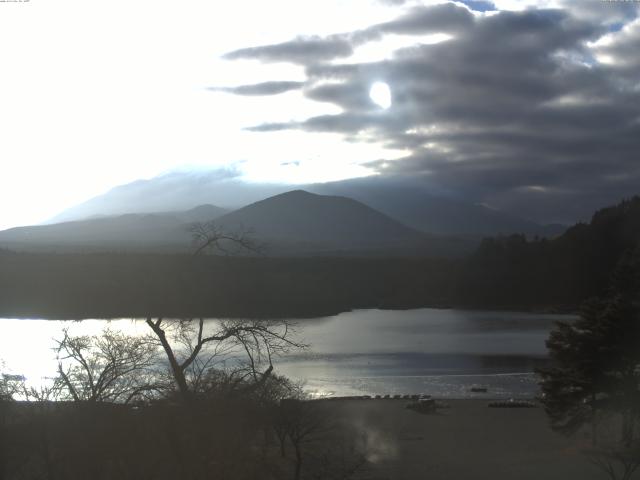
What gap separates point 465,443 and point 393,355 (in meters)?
20.6

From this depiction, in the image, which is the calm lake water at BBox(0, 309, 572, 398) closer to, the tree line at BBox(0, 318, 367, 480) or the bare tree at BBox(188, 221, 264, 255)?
the tree line at BBox(0, 318, 367, 480)

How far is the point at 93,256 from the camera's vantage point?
61.2 meters

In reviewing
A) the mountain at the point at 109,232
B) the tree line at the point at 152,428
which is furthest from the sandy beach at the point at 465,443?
the mountain at the point at 109,232

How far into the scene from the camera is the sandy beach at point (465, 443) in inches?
627

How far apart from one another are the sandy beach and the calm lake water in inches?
162

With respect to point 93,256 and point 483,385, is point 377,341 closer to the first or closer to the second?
point 483,385

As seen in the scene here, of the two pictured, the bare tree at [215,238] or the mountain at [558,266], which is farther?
the mountain at [558,266]

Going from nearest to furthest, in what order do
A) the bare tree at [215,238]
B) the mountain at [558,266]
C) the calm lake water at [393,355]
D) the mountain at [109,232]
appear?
the bare tree at [215,238] → the calm lake water at [393,355] → the mountain at [558,266] → the mountain at [109,232]

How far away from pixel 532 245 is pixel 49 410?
94.4 m

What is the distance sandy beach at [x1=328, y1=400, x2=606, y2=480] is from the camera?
627 inches

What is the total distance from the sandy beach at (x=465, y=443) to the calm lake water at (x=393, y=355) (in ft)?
A: 13.5

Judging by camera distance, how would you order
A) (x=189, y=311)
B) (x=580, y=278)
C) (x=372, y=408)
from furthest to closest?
1. (x=580, y=278)
2. (x=372, y=408)
3. (x=189, y=311)

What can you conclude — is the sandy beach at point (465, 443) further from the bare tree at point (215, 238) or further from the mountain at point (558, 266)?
the mountain at point (558, 266)

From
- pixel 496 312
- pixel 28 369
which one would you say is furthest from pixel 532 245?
pixel 28 369
